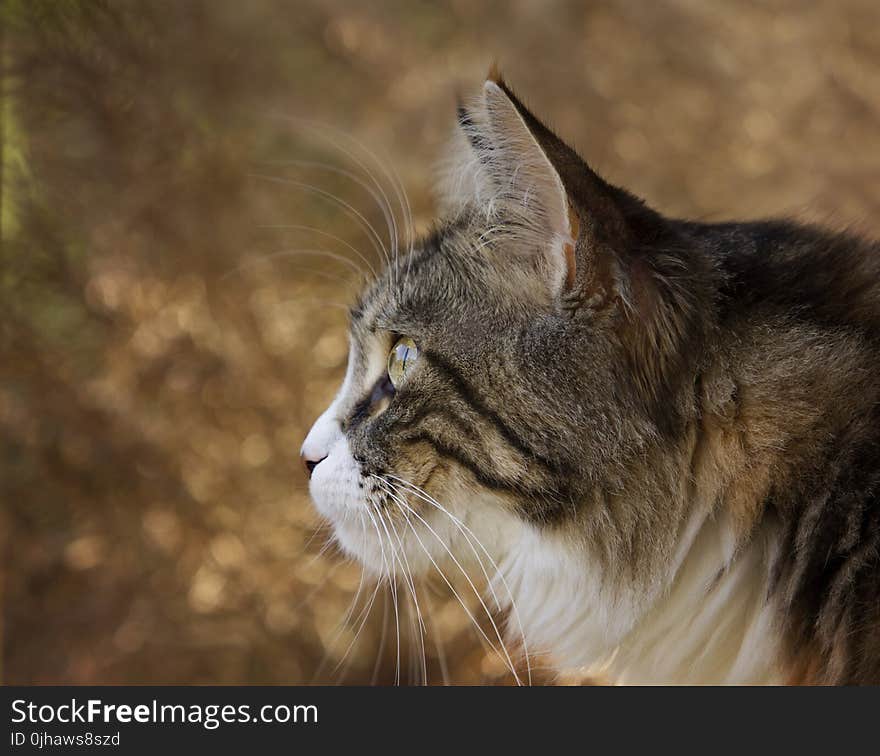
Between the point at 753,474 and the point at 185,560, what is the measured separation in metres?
1.50

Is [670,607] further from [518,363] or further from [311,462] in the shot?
[311,462]

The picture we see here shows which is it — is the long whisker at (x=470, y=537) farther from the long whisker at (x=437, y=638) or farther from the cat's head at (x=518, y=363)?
the long whisker at (x=437, y=638)

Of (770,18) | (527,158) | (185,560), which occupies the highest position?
(770,18)

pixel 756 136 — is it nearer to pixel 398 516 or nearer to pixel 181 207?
pixel 181 207

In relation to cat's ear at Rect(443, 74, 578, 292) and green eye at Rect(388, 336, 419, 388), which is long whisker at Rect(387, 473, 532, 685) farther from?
cat's ear at Rect(443, 74, 578, 292)

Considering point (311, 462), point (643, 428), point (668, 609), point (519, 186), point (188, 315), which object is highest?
point (188, 315)

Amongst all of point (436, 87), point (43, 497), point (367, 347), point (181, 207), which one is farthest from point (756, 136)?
point (43, 497)

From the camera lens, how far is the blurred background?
6.72ft

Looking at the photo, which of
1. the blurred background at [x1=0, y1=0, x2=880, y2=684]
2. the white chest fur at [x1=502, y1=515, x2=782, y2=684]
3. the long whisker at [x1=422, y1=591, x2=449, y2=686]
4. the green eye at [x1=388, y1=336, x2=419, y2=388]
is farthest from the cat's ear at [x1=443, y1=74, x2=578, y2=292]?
the blurred background at [x1=0, y1=0, x2=880, y2=684]

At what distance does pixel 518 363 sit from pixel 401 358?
16 cm

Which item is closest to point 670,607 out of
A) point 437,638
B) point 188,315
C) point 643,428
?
point 643,428

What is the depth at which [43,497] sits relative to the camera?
2090 mm

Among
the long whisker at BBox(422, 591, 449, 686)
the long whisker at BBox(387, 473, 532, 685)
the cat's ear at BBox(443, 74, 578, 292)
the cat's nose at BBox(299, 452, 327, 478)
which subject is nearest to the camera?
the cat's ear at BBox(443, 74, 578, 292)

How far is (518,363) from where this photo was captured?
96 centimetres
